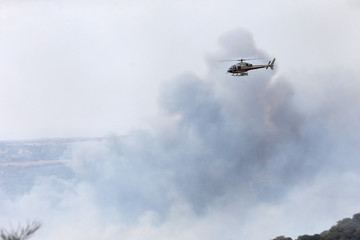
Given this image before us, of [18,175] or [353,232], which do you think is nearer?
[353,232]

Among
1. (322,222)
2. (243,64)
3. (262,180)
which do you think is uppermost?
(243,64)

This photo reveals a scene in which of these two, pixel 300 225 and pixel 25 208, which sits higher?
pixel 25 208

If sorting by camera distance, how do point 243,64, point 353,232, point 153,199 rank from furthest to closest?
point 153,199
point 353,232
point 243,64

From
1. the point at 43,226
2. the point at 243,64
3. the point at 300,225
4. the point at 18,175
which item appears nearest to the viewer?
the point at 243,64

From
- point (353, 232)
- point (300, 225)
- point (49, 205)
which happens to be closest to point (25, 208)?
point (49, 205)

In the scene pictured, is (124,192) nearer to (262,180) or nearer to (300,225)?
(262,180)

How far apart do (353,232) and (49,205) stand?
10146 centimetres

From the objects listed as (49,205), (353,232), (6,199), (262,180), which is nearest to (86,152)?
(49,205)

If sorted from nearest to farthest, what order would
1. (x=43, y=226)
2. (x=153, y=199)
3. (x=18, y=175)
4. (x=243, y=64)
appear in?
(x=243, y=64) < (x=153, y=199) < (x=43, y=226) < (x=18, y=175)

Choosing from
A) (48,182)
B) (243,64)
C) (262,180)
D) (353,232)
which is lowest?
(353,232)

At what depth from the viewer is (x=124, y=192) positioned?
16262cm

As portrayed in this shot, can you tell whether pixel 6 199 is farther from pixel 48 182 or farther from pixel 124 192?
pixel 124 192

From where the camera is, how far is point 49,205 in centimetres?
17425

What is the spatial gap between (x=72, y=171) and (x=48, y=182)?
11356 mm
